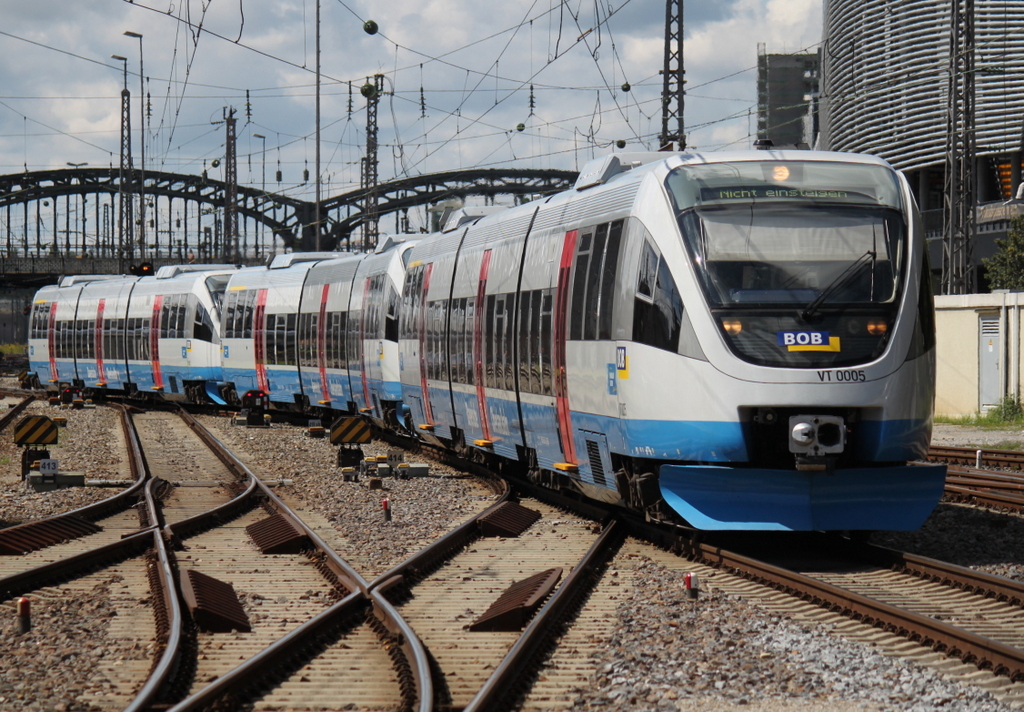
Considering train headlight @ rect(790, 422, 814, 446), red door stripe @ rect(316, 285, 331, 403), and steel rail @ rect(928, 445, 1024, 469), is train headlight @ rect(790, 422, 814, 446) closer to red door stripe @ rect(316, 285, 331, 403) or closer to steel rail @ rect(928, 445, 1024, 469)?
steel rail @ rect(928, 445, 1024, 469)

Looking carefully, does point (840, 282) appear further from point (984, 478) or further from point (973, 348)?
point (973, 348)

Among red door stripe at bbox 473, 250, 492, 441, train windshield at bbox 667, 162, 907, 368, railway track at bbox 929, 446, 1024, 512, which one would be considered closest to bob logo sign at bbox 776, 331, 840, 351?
train windshield at bbox 667, 162, 907, 368

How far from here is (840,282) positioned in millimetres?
11047

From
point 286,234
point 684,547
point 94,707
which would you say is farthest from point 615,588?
point 286,234

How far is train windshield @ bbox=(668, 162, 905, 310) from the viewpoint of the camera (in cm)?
1102

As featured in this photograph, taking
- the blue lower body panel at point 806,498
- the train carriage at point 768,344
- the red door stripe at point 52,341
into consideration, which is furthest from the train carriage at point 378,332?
the red door stripe at point 52,341

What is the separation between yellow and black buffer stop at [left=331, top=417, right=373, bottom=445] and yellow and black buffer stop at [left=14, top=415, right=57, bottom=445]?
4.09 metres

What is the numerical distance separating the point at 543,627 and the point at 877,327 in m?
4.05

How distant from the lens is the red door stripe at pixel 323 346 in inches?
1167

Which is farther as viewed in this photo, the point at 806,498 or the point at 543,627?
the point at 806,498

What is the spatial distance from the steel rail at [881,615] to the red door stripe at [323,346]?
18943 millimetres

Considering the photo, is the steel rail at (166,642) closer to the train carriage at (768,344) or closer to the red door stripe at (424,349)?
the train carriage at (768,344)

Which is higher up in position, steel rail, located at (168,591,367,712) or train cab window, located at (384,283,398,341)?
train cab window, located at (384,283,398,341)

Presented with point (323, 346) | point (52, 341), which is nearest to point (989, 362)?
point (323, 346)
